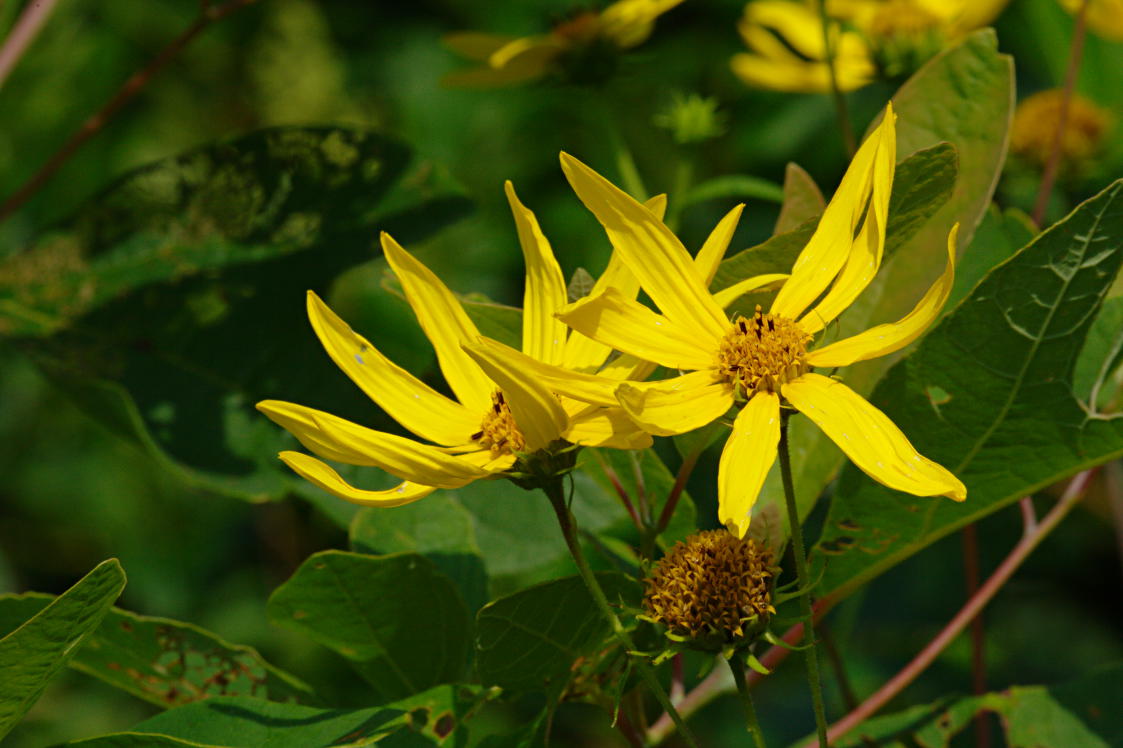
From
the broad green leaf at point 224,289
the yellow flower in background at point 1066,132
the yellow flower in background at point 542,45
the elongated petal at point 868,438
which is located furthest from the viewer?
the yellow flower in background at point 1066,132

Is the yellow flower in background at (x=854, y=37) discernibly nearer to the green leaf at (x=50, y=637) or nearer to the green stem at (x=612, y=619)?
the green stem at (x=612, y=619)

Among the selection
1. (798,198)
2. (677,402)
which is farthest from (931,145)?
(677,402)

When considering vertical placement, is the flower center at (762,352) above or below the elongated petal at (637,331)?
below

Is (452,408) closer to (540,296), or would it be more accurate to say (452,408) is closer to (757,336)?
(540,296)

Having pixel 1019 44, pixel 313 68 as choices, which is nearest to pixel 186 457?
pixel 313 68

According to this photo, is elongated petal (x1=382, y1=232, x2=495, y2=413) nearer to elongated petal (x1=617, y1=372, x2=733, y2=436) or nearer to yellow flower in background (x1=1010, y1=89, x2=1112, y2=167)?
elongated petal (x1=617, y1=372, x2=733, y2=436)

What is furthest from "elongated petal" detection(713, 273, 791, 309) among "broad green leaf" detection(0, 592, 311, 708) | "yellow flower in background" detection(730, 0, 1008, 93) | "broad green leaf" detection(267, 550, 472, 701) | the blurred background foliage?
the blurred background foliage

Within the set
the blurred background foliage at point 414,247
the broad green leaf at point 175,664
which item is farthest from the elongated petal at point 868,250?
the blurred background foliage at point 414,247

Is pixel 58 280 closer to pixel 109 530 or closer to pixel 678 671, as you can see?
pixel 678 671
